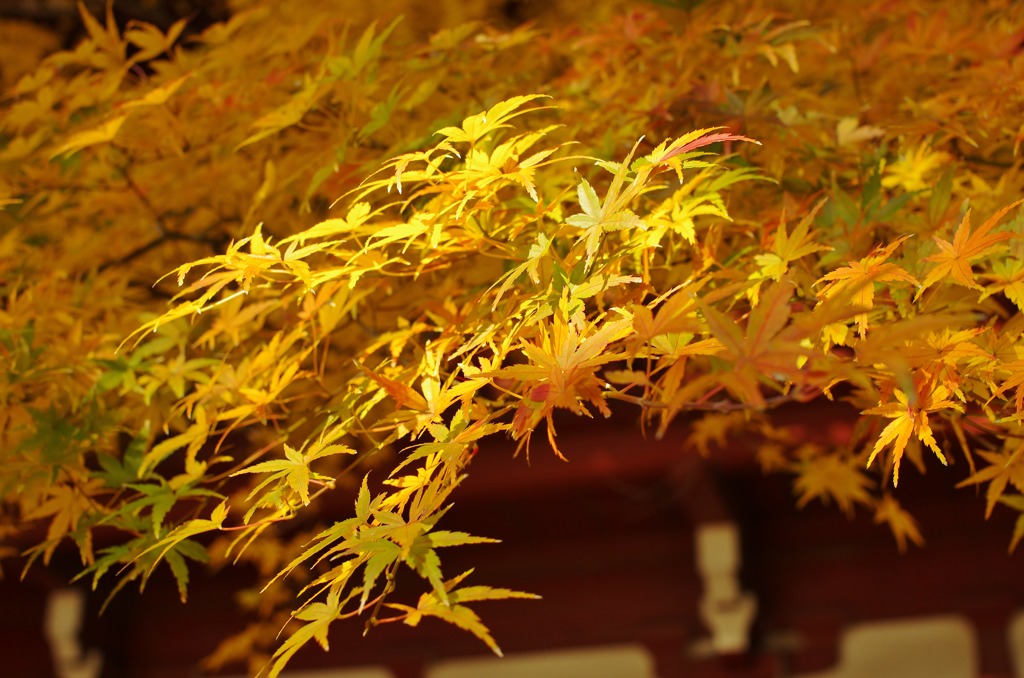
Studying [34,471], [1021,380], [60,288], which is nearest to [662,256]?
[1021,380]

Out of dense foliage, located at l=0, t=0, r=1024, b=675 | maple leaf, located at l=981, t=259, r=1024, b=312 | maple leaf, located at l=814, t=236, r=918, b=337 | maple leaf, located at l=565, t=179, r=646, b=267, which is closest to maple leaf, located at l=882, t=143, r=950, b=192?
dense foliage, located at l=0, t=0, r=1024, b=675

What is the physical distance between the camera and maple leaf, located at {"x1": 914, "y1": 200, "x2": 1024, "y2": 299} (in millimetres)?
1144

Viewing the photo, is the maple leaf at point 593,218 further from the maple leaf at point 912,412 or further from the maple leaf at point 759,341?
the maple leaf at point 912,412

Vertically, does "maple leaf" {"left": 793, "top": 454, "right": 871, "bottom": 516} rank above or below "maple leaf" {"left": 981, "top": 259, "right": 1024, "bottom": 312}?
below

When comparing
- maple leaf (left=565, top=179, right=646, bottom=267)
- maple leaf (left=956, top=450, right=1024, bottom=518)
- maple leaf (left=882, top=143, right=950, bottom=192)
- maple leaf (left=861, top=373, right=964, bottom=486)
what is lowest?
maple leaf (left=956, top=450, right=1024, bottom=518)

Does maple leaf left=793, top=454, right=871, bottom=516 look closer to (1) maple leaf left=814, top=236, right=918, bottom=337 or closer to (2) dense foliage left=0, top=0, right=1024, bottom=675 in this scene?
(2) dense foliage left=0, top=0, right=1024, bottom=675

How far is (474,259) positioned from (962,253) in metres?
0.80

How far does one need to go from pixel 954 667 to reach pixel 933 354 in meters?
2.20

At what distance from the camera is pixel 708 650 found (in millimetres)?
3145

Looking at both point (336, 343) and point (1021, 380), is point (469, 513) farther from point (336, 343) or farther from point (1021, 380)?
point (1021, 380)

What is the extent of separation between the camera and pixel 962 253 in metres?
1.16

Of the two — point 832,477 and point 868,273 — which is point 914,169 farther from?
point 832,477

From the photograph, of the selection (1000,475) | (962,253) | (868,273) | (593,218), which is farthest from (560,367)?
(1000,475)

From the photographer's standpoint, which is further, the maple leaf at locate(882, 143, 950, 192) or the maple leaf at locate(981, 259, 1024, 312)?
the maple leaf at locate(882, 143, 950, 192)
